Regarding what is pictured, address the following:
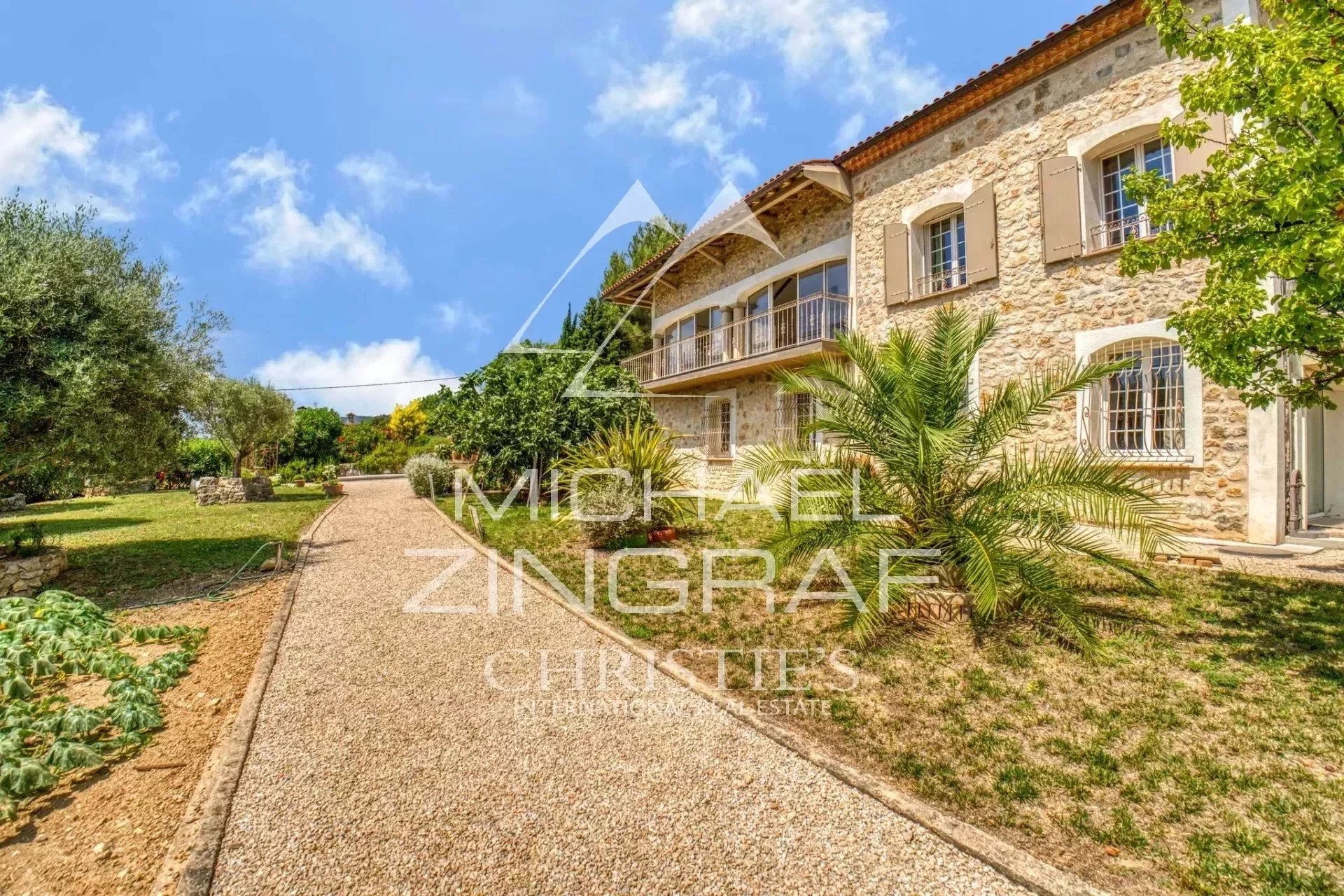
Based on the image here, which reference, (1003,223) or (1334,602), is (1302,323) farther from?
(1003,223)

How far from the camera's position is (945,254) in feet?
37.7

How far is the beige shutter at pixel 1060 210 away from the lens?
916 centimetres

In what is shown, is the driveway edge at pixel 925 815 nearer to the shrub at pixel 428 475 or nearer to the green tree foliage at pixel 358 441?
the shrub at pixel 428 475

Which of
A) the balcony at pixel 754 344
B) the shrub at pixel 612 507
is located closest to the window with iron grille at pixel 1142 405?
the balcony at pixel 754 344

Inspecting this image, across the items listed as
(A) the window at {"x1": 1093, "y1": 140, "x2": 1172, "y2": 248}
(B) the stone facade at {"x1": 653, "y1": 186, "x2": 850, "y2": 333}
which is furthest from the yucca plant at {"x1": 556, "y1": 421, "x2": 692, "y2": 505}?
(A) the window at {"x1": 1093, "y1": 140, "x2": 1172, "y2": 248}

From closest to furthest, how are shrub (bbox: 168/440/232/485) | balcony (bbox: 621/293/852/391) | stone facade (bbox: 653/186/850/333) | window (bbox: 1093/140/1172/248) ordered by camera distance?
window (bbox: 1093/140/1172/248), balcony (bbox: 621/293/852/391), stone facade (bbox: 653/186/850/333), shrub (bbox: 168/440/232/485)

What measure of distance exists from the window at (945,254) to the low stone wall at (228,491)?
68.5 ft

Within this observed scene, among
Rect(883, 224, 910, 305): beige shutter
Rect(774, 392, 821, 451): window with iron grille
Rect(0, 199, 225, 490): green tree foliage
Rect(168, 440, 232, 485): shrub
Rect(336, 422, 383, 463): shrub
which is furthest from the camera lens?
Rect(336, 422, 383, 463): shrub

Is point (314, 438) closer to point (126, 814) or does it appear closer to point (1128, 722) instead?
point (126, 814)

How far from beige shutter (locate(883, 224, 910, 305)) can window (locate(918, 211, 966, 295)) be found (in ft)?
1.10

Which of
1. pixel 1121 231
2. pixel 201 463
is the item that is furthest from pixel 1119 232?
pixel 201 463

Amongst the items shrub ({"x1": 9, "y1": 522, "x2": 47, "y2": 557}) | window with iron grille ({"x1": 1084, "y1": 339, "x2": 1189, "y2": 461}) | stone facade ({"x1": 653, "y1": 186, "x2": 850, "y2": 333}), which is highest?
stone facade ({"x1": 653, "y1": 186, "x2": 850, "y2": 333})

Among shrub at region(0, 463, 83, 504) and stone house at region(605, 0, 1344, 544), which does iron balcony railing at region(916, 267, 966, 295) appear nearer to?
stone house at region(605, 0, 1344, 544)

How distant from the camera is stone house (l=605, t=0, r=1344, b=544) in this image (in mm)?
8039
